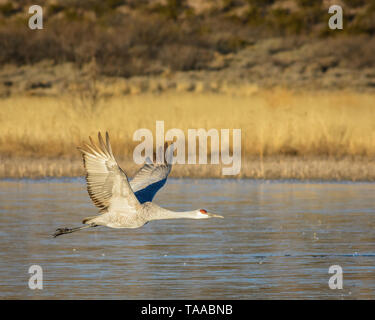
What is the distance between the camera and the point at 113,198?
11.4 m

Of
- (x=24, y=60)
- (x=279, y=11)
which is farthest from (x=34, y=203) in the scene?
(x=279, y=11)

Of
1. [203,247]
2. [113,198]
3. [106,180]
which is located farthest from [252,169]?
[106,180]

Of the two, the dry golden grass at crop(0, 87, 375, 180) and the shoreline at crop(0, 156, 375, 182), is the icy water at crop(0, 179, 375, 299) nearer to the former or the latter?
the shoreline at crop(0, 156, 375, 182)

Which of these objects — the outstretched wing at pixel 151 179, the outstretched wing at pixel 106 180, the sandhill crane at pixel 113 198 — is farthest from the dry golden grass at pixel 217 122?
the outstretched wing at pixel 106 180

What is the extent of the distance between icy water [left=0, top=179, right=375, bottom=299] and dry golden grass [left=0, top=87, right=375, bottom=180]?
2.65 metres

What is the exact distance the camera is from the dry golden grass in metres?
21.3

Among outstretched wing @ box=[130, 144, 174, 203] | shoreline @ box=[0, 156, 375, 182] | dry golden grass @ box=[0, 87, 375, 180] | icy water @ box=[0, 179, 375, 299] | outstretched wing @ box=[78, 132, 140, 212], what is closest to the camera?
icy water @ box=[0, 179, 375, 299]

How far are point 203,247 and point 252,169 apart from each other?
7181mm

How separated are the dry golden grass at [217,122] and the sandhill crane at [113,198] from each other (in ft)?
27.0

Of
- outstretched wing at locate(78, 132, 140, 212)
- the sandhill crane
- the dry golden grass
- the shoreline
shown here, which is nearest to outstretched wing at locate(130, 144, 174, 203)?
the sandhill crane

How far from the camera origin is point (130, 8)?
45.0m

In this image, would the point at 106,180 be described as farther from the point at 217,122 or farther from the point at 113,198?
the point at 217,122

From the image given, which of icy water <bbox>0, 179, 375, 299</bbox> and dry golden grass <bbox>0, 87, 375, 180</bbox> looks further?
dry golden grass <bbox>0, 87, 375, 180</bbox>

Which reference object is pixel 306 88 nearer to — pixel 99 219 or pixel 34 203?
pixel 34 203
